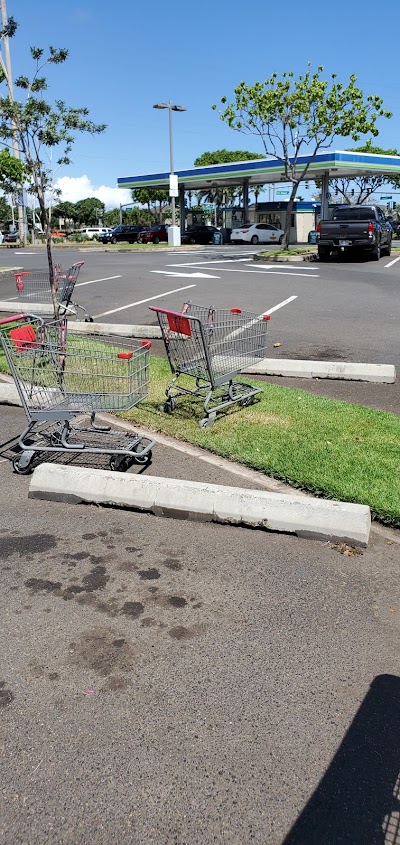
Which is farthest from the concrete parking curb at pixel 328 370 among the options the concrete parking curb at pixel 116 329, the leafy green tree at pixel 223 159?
the leafy green tree at pixel 223 159

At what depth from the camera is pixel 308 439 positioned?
5.93 meters

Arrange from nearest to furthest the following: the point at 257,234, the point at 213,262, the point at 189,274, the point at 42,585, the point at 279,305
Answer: the point at 42,585, the point at 279,305, the point at 189,274, the point at 213,262, the point at 257,234

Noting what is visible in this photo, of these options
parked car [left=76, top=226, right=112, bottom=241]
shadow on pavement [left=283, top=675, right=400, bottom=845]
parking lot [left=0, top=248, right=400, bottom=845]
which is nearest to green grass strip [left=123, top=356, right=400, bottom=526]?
parking lot [left=0, top=248, right=400, bottom=845]

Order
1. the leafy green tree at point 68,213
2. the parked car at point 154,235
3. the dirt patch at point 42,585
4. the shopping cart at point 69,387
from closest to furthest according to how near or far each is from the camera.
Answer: the dirt patch at point 42,585, the shopping cart at point 69,387, the parked car at point 154,235, the leafy green tree at point 68,213

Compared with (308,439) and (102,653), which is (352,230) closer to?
(308,439)

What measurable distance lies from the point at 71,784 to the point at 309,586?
1.79 meters

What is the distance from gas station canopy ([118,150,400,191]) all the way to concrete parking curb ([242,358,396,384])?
34710 mm

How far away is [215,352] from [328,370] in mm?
2035

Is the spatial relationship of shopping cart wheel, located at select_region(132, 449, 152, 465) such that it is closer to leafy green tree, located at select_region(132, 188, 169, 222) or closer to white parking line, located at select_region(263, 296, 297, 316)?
white parking line, located at select_region(263, 296, 297, 316)

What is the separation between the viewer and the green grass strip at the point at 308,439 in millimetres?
4977

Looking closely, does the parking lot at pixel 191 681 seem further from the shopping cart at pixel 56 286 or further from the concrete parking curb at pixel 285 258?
the concrete parking curb at pixel 285 258

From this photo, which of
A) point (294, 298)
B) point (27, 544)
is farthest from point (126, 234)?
point (27, 544)

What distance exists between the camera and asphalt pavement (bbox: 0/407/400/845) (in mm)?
2396

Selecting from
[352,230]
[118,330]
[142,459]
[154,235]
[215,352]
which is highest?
[154,235]
